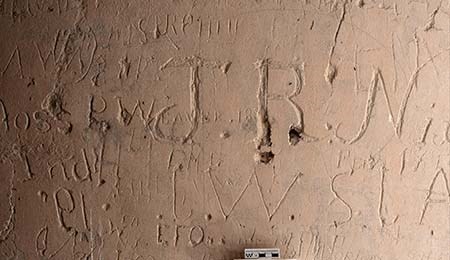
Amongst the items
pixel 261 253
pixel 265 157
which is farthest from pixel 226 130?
pixel 261 253

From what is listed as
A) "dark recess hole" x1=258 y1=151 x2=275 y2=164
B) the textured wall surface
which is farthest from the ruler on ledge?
"dark recess hole" x1=258 y1=151 x2=275 y2=164

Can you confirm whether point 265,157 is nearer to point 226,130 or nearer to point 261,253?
point 226,130

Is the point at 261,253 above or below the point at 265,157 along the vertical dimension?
below

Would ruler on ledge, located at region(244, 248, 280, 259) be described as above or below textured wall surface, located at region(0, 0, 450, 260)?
below

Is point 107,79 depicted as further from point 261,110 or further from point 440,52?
point 440,52

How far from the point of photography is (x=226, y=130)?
5.29ft

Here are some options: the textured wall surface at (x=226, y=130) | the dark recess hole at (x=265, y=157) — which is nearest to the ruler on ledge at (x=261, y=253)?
the textured wall surface at (x=226, y=130)

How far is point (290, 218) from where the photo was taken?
1.59m

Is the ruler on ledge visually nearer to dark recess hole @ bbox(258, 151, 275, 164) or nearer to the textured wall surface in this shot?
the textured wall surface

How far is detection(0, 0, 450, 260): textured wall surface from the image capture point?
1.59 meters

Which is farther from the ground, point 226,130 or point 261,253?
point 226,130

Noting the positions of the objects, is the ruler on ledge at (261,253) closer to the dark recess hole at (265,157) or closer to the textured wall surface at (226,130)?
the textured wall surface at (226,130)

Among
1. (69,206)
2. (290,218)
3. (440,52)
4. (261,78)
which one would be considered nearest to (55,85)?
(69,206)

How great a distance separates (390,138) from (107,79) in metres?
0.86
